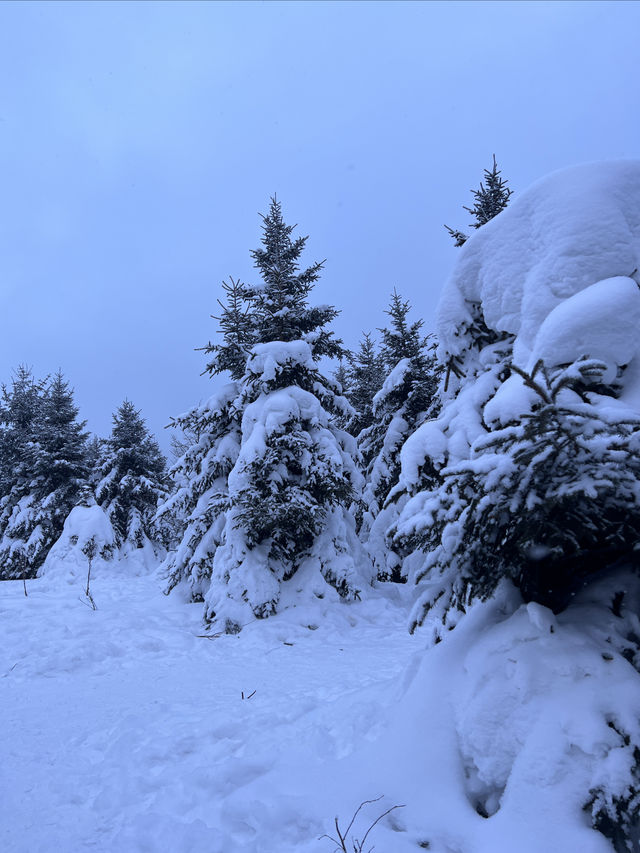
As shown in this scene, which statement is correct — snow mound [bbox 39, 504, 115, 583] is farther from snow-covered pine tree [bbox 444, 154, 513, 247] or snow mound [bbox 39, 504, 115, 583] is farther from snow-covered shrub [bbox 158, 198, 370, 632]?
snow-covered pine tree [bbox 444, 154, 513, 247]

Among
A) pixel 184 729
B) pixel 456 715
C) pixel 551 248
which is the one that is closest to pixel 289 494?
pixel 184 729

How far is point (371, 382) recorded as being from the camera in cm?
1805

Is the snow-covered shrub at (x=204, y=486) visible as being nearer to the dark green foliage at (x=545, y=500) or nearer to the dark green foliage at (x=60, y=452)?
the dark green foliage at (x=545, y=500)

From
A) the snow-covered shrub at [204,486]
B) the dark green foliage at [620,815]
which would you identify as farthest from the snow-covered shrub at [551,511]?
the snow-covered shrub at [204,486]

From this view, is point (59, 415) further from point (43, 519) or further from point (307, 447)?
point (307, 447)

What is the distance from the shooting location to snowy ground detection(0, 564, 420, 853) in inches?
123

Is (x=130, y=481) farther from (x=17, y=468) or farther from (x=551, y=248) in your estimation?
(x=551, y=248)

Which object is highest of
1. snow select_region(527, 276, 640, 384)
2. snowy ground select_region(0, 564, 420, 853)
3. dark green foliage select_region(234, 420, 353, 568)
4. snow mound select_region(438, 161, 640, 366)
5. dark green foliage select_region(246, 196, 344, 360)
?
dark green foliage select_region(246, 196, 344, 360)

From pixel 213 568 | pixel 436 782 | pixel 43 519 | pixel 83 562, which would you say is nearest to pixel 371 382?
pixel 213 568

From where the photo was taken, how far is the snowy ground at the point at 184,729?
312 cm

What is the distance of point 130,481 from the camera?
20781 mm

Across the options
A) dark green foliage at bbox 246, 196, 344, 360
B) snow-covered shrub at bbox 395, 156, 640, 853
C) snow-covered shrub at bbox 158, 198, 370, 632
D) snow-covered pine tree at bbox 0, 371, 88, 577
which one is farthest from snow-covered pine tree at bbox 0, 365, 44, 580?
snow-covered shrub at bbox 395, 156, 640, 853

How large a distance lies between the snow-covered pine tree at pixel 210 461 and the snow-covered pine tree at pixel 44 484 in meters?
9.86

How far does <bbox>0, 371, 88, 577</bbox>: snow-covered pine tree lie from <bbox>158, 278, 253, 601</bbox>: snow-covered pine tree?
986cm
